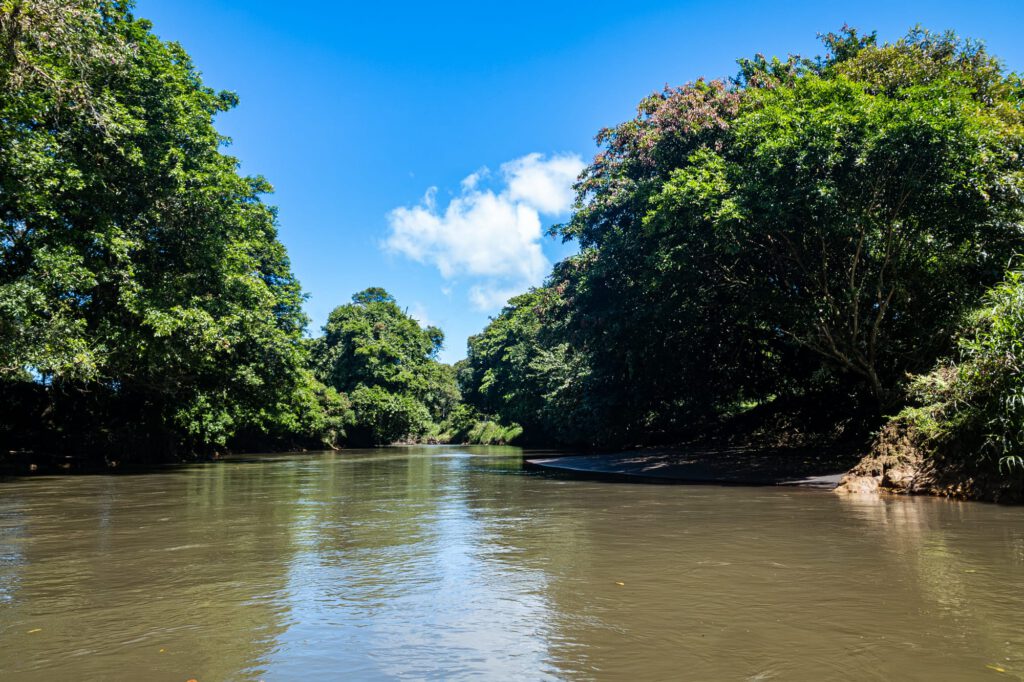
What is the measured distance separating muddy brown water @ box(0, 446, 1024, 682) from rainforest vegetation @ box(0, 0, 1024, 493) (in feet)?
21.9

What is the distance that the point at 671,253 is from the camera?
1798 cm

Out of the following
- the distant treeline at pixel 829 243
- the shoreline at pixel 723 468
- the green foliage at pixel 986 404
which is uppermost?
the distant treeline at pixel 829 243

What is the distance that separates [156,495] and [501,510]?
26.6ft

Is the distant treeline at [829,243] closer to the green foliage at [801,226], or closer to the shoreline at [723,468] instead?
Answer: the green foliage at [801,226]

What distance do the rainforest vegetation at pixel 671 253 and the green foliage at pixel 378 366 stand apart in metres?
29.3

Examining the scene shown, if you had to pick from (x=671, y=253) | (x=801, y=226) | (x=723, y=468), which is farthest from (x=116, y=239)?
(x=723, y=468)

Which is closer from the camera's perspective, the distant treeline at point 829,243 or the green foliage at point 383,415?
the distant treeline at point 829,243

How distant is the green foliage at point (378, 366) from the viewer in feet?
201

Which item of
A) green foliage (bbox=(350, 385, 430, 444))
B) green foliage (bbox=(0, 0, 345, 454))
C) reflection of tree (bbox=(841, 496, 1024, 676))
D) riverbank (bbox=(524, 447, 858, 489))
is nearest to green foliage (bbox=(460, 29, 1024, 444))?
riverbank (bbox=(524, 447, 858, 489))

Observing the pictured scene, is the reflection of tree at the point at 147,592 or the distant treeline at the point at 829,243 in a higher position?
the distant treeline at the point at 829,243

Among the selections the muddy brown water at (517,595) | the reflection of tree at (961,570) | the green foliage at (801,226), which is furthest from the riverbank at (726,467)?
the muddy brown water at (517,595)

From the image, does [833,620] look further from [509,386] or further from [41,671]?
[509,386]

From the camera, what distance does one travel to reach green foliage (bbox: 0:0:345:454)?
617 inches

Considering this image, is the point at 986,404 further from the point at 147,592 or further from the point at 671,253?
the point at 147,592
